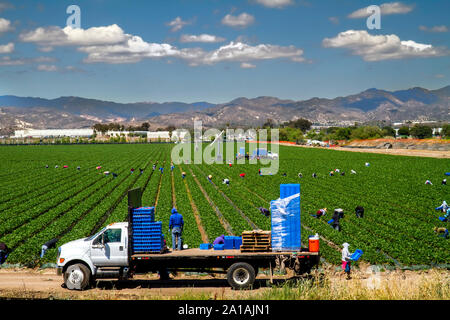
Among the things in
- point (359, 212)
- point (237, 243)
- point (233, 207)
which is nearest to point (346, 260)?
point (237, 243)

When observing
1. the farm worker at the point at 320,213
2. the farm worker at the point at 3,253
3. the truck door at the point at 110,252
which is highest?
the truck door at the point at 110,252

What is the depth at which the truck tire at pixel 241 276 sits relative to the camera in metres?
16.2

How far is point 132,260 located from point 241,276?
3876 millimetres

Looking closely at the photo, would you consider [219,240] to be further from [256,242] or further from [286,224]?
[286,224]

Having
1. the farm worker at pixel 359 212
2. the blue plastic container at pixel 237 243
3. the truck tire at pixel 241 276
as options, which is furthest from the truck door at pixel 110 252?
the farm worker at pixel 359 212

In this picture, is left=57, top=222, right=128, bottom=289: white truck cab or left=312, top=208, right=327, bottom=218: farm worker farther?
left=312, top=208, right=327, bottom=218: farm worker

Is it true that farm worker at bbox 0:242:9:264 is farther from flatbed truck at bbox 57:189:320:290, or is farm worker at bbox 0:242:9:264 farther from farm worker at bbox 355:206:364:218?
farm worker at bbox 355:206:364:218

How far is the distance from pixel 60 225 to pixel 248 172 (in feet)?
122

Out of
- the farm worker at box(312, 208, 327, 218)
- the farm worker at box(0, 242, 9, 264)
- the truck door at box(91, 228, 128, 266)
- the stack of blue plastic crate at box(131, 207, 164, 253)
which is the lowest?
the farm worker at box(0, 242, 9, 264)

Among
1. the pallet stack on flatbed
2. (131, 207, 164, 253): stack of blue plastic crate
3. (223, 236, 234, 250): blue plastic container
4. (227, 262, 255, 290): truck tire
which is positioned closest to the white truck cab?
(131, 207, 164, 253): stack of blue plastic crate

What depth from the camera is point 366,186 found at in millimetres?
46844

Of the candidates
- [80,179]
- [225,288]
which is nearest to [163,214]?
[225,288]

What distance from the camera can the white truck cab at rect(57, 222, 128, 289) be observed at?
1656 cm

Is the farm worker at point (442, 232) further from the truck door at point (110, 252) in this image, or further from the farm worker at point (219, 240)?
the truck door at point (110, 252)
